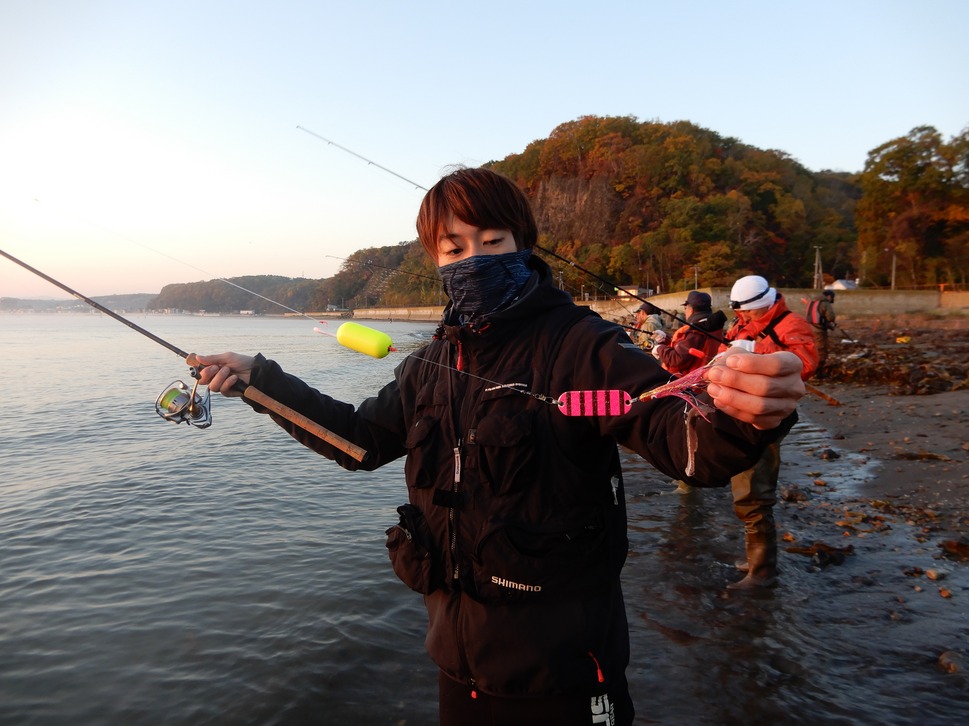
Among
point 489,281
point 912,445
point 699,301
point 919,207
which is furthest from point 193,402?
point 919,207

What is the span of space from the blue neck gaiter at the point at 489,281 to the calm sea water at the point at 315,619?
330 cm

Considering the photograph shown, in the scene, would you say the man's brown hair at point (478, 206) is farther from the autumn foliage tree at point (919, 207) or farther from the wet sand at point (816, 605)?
the autumn foliage tree at point (919, 207)

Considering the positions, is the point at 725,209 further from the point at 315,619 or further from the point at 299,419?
the point at 299,419

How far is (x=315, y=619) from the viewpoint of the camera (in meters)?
5.90

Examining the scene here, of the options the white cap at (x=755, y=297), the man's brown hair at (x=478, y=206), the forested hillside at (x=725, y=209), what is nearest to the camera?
the man's brown hair at (x=478, y=206)

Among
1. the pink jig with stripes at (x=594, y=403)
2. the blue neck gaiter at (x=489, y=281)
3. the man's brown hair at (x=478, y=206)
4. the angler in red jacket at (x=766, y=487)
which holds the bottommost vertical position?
the angler in red jacket at (x=766, y=487)

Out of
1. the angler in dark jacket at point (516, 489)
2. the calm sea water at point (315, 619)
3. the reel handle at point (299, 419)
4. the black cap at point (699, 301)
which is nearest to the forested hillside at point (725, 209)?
the calm sea water at point (315, 619)

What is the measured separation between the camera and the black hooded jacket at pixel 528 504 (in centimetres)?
185

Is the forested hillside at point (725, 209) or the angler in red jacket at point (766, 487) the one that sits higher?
the forested hillside at point (725, 209)

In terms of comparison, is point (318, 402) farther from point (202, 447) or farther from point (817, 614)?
point (202, 447)

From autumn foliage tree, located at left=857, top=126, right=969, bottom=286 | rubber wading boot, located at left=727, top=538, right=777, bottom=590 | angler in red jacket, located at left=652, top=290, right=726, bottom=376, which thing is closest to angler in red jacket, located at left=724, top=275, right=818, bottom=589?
rubber wading boot, located at left=727, top=538, right=777, bottom=590

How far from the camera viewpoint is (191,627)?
5.86 metres

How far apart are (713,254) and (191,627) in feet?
220

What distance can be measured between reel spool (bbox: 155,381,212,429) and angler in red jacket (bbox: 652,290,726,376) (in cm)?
521
